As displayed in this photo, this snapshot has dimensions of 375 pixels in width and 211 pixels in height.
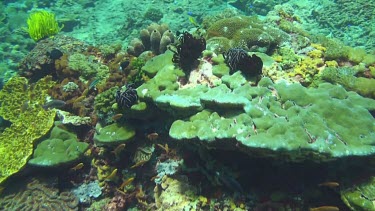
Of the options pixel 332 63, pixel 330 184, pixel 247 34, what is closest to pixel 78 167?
pixel 330 184

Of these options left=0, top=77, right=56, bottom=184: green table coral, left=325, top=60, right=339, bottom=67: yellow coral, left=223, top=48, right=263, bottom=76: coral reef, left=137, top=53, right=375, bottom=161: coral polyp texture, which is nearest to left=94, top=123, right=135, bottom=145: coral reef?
left=137, top=53, right=375, bottom=161: coral polyp texture

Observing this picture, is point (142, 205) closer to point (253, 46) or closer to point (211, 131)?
point (211, 131)

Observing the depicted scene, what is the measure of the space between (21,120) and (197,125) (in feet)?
14.6

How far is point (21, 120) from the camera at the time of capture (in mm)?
6414

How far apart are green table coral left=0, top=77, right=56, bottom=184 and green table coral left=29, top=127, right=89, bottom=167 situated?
171 mm

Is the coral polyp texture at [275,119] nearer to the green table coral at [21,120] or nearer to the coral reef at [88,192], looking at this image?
the coral reef at [88,192]

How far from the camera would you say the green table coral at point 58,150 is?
18.9 ft

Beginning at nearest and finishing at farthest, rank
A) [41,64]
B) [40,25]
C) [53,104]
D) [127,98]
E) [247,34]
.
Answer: [127,98] < [53,104] < [247,34] < [41,64] < [40,25]

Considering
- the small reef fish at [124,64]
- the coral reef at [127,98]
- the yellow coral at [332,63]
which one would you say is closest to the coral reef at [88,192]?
the coral reef at [127,98]

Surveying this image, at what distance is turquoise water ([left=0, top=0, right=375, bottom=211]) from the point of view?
14.2 ft

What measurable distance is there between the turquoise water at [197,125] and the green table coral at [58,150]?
0.07 ft

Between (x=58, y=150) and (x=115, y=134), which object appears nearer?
(x=115, y=134)

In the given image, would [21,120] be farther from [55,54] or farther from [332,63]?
[332,63]

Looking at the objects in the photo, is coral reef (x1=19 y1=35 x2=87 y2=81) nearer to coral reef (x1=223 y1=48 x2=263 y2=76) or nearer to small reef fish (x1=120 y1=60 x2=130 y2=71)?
A: small reef fish (x1=120 y1=60 x2=130 y2=71)
